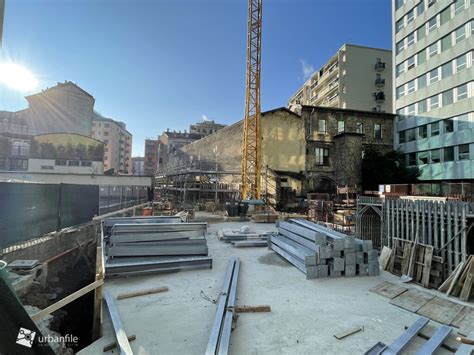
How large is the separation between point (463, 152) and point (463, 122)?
8.84 ft

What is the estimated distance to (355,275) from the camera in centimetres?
589

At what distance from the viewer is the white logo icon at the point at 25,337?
6.45 feet

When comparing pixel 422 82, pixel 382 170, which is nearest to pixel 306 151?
pixel 382 170

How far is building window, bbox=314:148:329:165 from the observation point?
24.9 m

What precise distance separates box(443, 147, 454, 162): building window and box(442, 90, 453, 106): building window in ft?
14.1

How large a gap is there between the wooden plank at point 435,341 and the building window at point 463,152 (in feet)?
83.3

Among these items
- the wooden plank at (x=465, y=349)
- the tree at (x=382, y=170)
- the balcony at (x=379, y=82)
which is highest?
the balcony at (x=379, y=82)

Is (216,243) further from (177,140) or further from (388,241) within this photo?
(177,140)

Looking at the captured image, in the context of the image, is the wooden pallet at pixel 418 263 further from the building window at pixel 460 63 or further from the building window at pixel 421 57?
the building window at pixel 421 57

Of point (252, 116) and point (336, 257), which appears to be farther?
point (252, 116)

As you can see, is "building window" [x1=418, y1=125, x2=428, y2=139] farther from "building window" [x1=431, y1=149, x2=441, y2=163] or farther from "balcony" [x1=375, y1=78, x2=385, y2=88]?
"balcony" [x1=375, y1=78, x2=385, y2=88]

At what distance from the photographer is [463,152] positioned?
72.0 feet

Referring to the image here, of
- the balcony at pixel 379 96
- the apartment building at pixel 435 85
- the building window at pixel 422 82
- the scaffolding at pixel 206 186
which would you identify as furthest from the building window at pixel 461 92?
the scaffolding at pixel 206 186

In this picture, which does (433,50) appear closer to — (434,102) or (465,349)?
(434,102)
